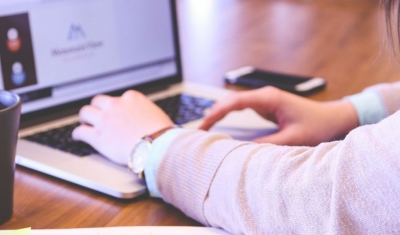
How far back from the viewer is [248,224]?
632mm

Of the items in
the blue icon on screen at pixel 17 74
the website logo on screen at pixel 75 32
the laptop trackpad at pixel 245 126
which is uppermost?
the website logo on screen at pixel 75 32

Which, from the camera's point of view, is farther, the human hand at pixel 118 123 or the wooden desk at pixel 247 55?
the human hand at pixel 118 123

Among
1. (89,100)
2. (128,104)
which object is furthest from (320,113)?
(89,100)

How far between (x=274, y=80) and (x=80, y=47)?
1.30ft

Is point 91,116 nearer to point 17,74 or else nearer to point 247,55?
point 17,74

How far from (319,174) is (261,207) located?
0.24 ft

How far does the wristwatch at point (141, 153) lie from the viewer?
2.51 ft

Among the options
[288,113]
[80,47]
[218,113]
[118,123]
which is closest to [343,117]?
[288,113]

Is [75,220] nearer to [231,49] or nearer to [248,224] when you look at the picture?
[248,224]

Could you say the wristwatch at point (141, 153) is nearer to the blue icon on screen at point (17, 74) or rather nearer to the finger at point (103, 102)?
the finger at point (103, 102)

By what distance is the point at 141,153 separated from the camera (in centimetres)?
79

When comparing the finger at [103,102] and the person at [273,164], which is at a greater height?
the finger at [103,102]

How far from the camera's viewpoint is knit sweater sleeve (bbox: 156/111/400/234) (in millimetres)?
544

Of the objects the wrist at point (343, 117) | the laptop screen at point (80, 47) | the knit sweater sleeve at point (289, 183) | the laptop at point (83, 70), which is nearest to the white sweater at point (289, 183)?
the knit sweater sleeve at point (289, 183)
